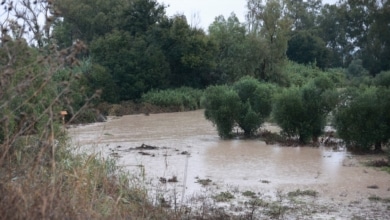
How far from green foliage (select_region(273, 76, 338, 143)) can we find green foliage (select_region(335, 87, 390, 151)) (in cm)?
120

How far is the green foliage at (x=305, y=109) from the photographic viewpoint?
20.6 meters

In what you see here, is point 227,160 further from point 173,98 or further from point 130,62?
point 130,62

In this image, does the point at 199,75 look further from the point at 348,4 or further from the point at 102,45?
the point at 348,4

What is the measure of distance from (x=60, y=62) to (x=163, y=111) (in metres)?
31.0

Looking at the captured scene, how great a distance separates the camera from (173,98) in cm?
3622

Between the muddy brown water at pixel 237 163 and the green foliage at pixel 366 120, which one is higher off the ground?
the green foliage at pixel 366 120

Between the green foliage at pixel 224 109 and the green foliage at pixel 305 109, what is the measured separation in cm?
196

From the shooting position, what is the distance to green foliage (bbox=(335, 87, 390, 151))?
18812 mm

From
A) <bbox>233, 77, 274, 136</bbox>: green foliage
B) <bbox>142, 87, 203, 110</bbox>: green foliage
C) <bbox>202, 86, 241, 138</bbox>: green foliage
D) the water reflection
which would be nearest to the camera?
the water reflection

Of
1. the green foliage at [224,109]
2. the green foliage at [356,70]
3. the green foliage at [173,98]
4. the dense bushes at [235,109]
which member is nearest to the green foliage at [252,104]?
the dense bushes at [235,109]

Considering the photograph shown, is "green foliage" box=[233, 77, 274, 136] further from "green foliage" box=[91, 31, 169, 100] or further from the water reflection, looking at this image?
"green foliage" box=[91, 31, 169, 100]

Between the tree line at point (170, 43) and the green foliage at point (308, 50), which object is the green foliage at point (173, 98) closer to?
the tree line at point (170, 43)

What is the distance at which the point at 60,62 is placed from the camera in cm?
421

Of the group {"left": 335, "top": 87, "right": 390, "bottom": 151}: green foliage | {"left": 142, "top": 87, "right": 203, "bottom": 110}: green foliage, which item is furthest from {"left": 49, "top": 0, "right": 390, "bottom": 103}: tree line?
{"left": 335, "top": 87, "right": 390, "bottom": 151}: green foliage
